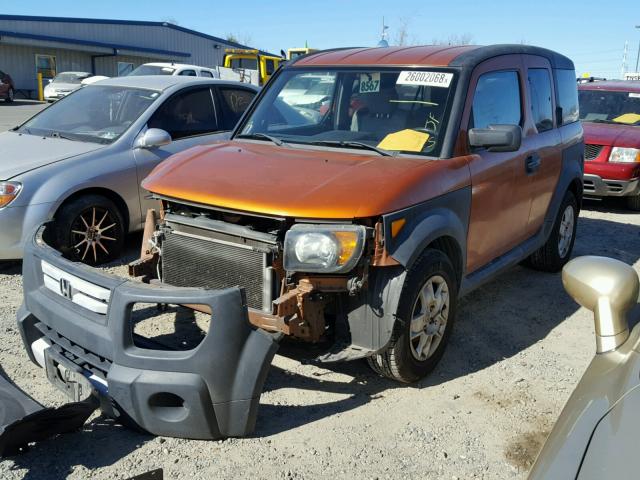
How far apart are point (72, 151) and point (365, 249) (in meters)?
3.62

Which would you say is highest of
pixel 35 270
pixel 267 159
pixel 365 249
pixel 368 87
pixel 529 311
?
pixel 368 87

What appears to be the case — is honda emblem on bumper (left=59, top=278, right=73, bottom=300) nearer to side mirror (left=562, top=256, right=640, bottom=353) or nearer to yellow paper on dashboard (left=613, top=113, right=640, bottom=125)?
side mirror (left=562, top=256, right=640, bottom=353)

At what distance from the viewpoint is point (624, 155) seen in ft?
29.9

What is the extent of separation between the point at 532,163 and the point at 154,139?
3.33 meters

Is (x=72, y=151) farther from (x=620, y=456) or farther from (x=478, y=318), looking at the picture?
(x=620, y=456)

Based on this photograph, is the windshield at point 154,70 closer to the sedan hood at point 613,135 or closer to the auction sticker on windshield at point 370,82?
the sedan hood at point 613,135

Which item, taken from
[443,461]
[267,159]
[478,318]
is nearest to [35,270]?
[267,159]

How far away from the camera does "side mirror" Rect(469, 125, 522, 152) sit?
3885 mm

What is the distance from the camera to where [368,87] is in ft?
14.4

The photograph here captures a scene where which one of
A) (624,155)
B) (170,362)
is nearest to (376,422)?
(170,362)

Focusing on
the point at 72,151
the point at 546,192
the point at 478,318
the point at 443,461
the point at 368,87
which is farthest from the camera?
the point at 72,151

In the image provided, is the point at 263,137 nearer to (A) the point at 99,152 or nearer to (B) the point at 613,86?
(A) the point at 99,152

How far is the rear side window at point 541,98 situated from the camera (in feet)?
16.7

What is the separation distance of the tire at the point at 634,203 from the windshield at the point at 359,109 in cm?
673
